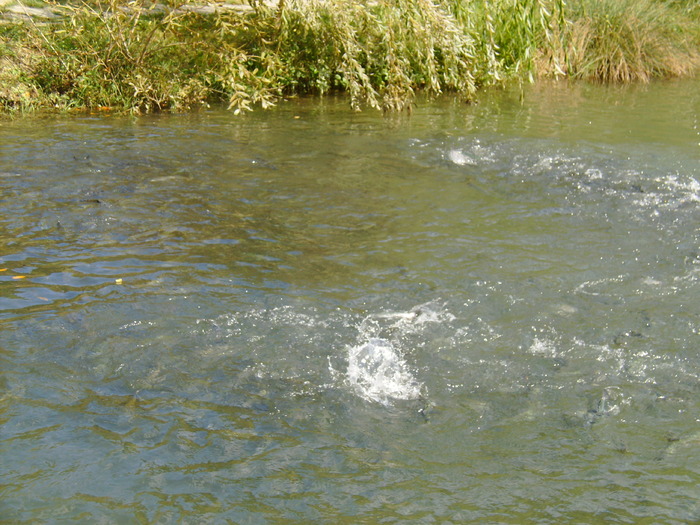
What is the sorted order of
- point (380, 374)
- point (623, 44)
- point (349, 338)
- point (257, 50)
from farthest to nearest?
1. point (623, 44)
2. point (257, 50)
3. point (349, 338)
4. point (380, 374)

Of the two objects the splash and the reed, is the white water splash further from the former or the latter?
the reed

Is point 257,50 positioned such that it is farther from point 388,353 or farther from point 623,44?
point 388,353

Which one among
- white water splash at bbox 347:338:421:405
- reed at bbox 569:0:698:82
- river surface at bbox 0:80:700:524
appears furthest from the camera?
reed at bbox 569:0:698:82

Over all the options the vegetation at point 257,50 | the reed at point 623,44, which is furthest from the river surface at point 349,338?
the reed at point 623,44

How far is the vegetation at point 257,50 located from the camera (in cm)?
1055

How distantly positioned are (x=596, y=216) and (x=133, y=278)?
3.99 m

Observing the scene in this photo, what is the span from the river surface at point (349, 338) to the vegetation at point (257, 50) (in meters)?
2.61

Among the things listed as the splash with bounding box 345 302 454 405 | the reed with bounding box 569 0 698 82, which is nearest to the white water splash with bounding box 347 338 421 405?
the splash with bounding box 345 302 454 405

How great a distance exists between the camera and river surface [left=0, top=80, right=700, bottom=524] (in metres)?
3.20

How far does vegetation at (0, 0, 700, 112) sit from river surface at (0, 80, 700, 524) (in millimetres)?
2610

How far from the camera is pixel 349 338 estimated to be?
14.5ft

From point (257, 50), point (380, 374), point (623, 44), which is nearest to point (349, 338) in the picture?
point (380, 374)

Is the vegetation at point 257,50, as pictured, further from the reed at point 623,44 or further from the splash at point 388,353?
the splash at point 388,353

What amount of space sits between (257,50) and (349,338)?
8.40m
